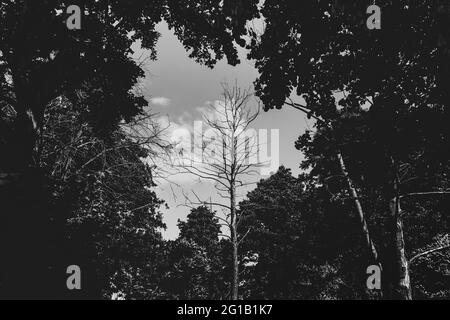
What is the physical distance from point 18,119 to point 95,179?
705 centimetres

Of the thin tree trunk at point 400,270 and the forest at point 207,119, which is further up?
the forest at point 207,119

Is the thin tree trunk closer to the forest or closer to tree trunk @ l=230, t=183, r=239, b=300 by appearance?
the forest

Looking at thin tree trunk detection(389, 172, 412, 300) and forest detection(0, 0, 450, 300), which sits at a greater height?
forest detection(0, 0, 450, 300)

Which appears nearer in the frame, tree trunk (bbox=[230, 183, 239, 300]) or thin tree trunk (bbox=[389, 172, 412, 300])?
thin tree trunk (bbox=[389, 172, 412, 300])

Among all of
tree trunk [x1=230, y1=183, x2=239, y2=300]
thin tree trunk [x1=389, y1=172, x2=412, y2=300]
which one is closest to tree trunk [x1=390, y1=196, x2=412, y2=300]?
thin tree trunk [x1=389, y1=172, x2=412, y2=300]

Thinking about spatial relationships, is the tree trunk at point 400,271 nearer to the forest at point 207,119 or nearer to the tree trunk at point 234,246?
the forest at point 207,119

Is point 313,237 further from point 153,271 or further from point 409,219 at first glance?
point 153,271

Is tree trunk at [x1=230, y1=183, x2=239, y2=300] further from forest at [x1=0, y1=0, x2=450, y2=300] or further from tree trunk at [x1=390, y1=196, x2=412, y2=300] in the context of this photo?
tree trunk at [x1=390, y1=196, x2=412, y2=300]

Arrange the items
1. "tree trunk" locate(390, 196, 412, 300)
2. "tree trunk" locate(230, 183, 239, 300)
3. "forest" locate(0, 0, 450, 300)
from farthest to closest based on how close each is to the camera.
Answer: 1. "tree trunk" locate(230, 183, 239, 300)
2. "tree trunk" locate(390, 196, 412, 300)
3. "forest" locate(0, 0, 450, 300)

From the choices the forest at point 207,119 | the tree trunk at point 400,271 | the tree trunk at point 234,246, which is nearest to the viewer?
the forest at point 207,119

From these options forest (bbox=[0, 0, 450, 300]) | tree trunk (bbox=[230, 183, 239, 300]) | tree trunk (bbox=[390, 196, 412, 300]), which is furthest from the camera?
tree trunk (bbox=[230, 183, 239, 300])

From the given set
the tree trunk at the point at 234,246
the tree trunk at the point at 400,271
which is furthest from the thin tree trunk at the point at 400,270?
the tree trunk at the point at 234,246

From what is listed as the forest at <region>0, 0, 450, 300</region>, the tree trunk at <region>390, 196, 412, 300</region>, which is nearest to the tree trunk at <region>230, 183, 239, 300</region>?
the forest at <region>0, 0, 450, 300</region>
